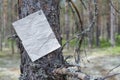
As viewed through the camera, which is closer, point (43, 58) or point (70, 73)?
point (70, 73)

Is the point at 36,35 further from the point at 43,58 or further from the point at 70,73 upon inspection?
the point at 70,73

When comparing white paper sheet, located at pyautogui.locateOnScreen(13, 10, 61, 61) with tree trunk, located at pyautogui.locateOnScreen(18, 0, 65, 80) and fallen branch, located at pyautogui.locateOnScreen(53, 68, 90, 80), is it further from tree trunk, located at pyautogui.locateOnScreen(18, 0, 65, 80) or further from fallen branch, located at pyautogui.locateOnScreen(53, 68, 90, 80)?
fallen branch, located at pyautogui.locateOnScreen(53, 68, 90, 80)

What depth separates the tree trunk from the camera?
258 cm

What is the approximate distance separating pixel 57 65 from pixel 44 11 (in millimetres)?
463

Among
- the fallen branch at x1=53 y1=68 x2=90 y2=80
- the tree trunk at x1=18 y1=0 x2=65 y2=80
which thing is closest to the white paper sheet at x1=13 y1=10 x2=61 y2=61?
the tree trunk at x1=18 y1=0 x2=65 y2=80

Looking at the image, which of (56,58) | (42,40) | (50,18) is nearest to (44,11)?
(50,18)

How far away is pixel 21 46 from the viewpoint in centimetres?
268

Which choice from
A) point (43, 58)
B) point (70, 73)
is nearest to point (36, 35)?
point (43, 58)

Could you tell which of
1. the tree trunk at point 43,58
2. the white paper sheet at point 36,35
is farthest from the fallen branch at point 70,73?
the white paper sheet at point 36,35

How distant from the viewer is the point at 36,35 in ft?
8.50

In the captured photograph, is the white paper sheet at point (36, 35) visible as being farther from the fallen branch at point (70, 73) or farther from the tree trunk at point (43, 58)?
the fallen branch at point (70, 73)

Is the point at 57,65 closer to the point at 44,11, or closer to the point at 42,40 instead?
the point at 42,40

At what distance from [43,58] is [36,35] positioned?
7.9 inches

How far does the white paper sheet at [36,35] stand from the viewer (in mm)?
2582
